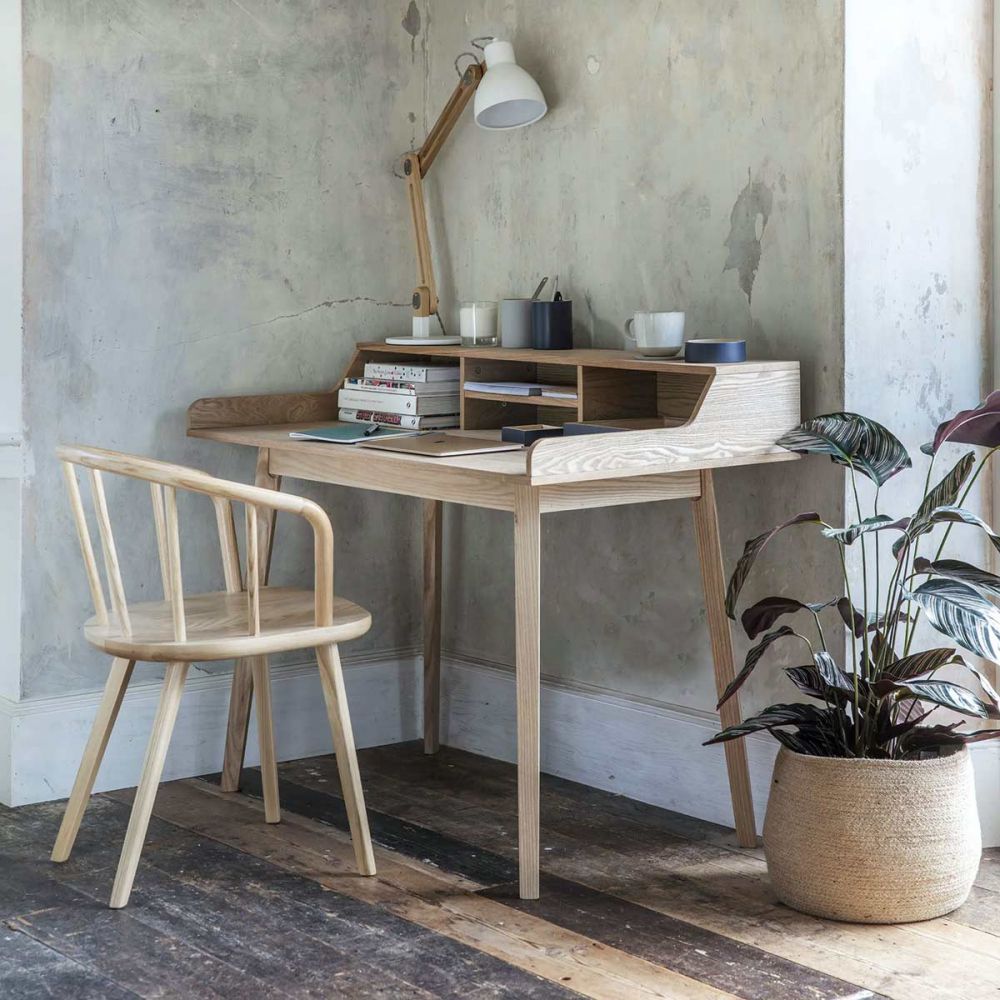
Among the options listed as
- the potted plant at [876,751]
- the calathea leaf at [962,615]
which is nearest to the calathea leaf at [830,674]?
the potted plant at [876,751]

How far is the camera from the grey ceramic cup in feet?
10.3

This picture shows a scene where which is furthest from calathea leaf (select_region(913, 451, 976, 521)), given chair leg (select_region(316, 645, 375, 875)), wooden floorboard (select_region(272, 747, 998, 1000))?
chair leg (select_region(316, 645, 375, 875))

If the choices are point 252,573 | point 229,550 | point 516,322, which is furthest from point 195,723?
point 516,322

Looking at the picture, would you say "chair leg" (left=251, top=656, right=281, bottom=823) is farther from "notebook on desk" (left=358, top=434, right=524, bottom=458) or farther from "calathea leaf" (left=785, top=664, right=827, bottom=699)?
"calathea leaf" (left=785, top=664, right=827, bottom=699)

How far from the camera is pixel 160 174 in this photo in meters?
3.25

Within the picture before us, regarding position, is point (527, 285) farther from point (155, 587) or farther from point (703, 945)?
point (703, 945)

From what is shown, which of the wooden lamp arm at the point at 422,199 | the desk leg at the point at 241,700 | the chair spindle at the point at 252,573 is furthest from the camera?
the wooden lamp arm at the point at 422,199

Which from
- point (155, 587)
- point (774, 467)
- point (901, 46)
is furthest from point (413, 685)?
point (901, 46)

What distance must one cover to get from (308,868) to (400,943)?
1.37 feet

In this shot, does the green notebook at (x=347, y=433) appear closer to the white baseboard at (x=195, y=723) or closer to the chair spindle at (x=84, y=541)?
the chair spindle at (x=84, y=541)

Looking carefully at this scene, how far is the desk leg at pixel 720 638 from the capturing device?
9.23ft

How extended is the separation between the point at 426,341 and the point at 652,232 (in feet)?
1.99

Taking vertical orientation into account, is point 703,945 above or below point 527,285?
below

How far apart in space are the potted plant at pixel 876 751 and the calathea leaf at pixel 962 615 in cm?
3
